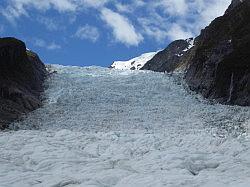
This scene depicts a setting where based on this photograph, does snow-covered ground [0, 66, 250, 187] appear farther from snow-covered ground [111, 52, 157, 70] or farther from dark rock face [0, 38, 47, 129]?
snow-covered ground [111, 52, 157, 70]

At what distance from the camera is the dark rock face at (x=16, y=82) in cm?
3780

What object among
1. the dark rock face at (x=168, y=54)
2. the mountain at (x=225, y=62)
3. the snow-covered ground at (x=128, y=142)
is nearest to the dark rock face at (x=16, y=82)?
the snow-covered ground at (x=128, y=142)

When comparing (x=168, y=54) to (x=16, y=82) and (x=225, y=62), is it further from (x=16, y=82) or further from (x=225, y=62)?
(x=16, y=82)

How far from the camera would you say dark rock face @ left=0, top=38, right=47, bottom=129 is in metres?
37.8

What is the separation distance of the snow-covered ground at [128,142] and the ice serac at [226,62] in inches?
65.3

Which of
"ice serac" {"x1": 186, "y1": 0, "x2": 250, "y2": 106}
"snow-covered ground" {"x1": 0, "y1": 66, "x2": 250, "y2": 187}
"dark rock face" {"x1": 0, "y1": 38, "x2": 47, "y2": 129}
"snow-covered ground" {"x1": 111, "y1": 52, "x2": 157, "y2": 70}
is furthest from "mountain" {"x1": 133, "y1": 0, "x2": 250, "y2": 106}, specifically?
"snow-covered ground" {"x1": 111, "y1": 52, "x2": 157, "y2": 70}

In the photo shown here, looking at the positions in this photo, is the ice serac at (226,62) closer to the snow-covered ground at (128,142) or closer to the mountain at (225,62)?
the mountain at (225,62)

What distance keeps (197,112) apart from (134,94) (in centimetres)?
1011

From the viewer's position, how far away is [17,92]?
4088cm

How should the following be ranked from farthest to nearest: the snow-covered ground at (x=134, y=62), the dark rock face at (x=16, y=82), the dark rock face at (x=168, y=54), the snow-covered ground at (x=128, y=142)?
1. the snow-covered ground at (x=134, y=62)
2. the dark rock face at (x=168, y=54)
3. the dark rock face at (x=16, y=82)
4. the snow-covered ground at (x=128, y=142)

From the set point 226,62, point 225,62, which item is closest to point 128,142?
point 226,62

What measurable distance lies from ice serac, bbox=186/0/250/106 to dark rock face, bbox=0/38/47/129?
14.3 metres

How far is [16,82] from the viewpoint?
45531mm

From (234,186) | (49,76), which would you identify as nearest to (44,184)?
(234,186)
